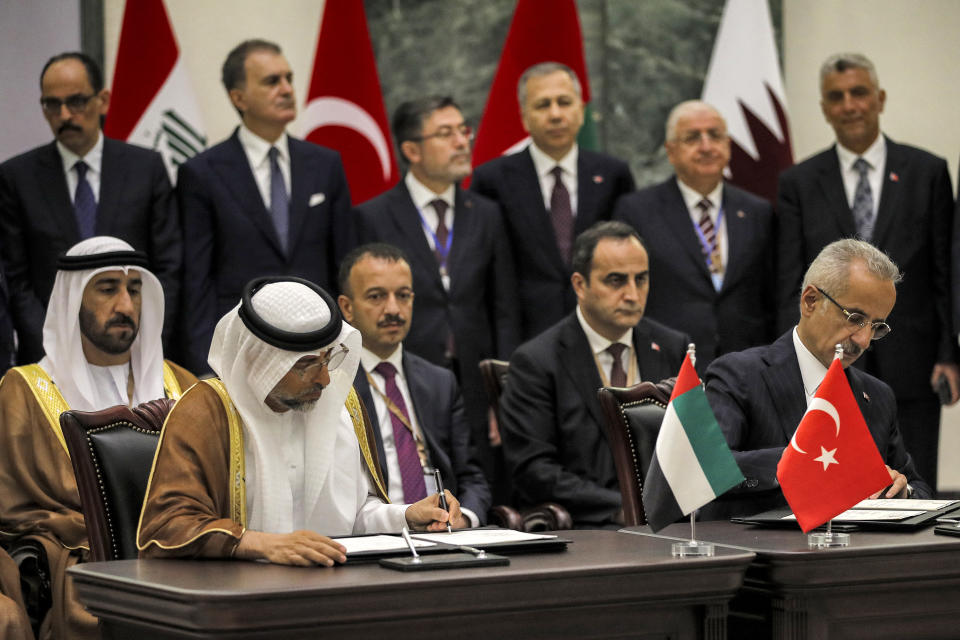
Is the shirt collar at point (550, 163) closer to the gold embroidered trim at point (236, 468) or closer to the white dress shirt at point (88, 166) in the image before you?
the white dress shirt at point (88, 166)

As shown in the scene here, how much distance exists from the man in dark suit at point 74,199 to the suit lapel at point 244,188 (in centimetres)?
26

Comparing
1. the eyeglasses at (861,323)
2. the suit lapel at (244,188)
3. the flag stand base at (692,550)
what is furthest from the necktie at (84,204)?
the flag stand base at (692,550)

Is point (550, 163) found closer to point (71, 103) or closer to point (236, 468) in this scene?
point (71, 103)

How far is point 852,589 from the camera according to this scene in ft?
10.1

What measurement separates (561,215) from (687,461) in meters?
3.16

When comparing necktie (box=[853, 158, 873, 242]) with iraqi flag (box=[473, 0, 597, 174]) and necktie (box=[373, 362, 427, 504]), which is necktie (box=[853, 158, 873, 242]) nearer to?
iraqi flag (box=[473, 0, 597, 174])

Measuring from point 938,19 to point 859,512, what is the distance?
5436 mm

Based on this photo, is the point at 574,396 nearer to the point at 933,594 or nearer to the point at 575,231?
the point at 575,231

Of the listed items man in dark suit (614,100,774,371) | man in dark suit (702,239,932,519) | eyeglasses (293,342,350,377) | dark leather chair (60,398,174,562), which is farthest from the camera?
man in dark suit (614,100,774,371)

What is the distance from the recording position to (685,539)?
334 cm

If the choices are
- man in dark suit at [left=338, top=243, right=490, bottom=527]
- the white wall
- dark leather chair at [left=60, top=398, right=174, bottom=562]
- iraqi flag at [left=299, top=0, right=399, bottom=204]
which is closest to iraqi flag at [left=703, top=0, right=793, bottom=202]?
iraqi flag at [left=299, top=0, right=399, bottom=204]

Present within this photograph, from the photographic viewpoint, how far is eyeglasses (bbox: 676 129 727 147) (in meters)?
6.27

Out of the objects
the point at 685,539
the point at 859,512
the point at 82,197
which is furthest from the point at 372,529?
the point at 82,197

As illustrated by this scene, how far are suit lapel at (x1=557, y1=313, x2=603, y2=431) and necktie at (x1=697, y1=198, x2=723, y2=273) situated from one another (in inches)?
45.6
